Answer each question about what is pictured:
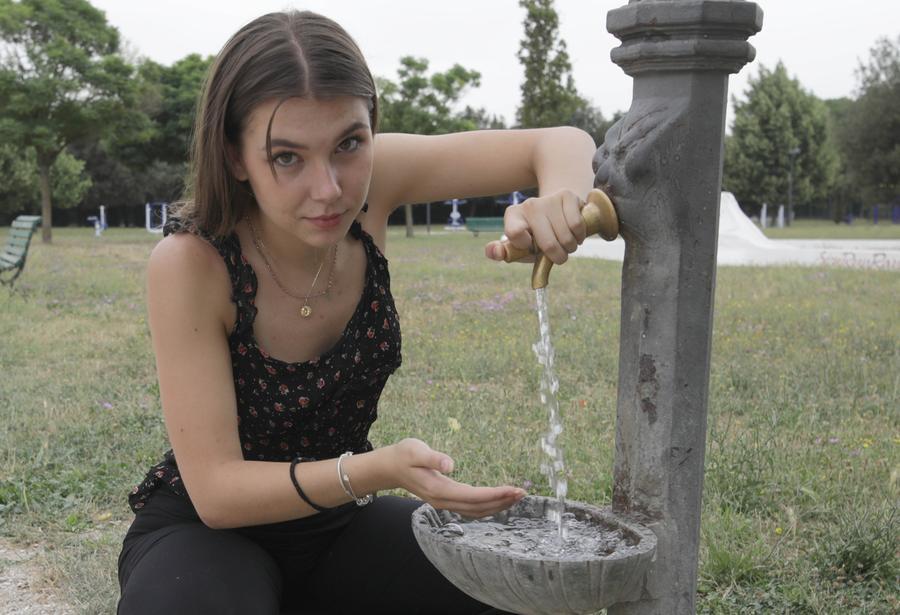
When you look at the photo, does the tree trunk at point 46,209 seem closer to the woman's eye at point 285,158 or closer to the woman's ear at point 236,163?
the woman's ear at point 236,163

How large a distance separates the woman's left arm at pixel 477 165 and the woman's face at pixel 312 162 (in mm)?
392

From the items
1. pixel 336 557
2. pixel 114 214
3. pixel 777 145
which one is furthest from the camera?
pixel 114 214

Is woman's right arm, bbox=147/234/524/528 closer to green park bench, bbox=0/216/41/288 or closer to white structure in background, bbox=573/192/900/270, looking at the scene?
white structure in background, bbox=573/192/900/270

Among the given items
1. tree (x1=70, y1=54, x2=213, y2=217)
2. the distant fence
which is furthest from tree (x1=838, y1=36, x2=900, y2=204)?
tree (x1=70, y1=54, x2=213, y2=217)

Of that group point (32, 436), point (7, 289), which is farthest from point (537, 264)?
point (7, 289)

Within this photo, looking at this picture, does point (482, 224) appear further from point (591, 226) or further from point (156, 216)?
point (591, 226)

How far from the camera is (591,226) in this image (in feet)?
5.29

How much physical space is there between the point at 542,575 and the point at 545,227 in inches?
21.1

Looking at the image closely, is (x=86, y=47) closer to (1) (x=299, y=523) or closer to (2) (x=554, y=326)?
(2) (x=554, y=326)

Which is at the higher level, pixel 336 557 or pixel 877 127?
pixel 877 127

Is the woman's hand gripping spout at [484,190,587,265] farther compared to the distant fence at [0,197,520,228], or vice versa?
the distant fence at [0,197,520,228]

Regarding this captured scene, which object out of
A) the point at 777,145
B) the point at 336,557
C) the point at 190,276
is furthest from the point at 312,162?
the point at 777,145

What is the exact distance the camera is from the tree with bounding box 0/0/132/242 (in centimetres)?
2234

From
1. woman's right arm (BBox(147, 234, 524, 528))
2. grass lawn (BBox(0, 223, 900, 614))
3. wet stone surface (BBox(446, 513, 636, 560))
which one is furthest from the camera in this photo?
grass lawn (BBox(0, 223, 900, 614))
